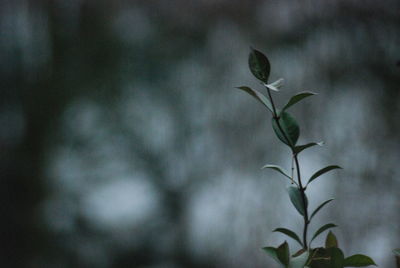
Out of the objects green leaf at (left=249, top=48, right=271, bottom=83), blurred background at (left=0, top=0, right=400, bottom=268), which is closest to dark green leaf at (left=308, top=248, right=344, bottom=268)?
green leaf at (left=249, top=48, right=271, bottom=83)

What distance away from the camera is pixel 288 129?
0.87ft

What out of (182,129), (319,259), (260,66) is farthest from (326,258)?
(182,129)

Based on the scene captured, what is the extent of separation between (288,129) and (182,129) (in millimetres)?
686

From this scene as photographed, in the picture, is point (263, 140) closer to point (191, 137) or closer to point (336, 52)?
point (191, 137)

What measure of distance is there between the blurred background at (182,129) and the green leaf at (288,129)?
0.66 meters

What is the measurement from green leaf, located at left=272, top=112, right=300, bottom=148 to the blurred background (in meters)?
0.66

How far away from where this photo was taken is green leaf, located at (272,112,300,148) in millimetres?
262

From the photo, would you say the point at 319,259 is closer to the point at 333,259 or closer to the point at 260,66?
the point at 333,259

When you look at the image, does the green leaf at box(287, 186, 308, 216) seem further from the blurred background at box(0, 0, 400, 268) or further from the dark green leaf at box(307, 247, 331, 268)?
the blurred background at box(0, 0, 400, 268)

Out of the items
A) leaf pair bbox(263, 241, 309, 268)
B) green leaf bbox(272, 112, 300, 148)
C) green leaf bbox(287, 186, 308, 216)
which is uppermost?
green leaf bbox(272, 112, 300, 148)

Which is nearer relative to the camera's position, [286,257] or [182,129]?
[286,257]

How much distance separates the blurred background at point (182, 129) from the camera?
3.01ft

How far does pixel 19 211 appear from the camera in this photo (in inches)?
36.0

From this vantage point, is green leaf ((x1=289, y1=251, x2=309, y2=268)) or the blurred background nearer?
green leaf ((x1=289, y1=251, x2=309, y2=268))
